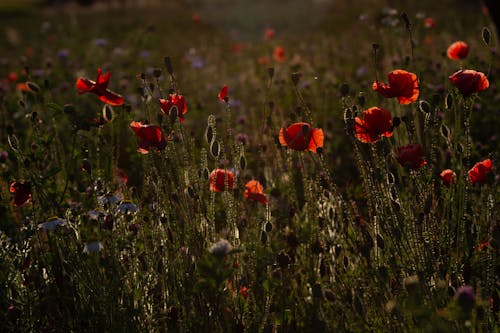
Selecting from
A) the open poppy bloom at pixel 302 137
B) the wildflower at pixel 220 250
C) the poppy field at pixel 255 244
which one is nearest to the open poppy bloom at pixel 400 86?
the poppy field at pixel 255 244

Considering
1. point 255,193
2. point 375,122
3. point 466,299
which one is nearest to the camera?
point 466,299

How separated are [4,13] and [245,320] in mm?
25228

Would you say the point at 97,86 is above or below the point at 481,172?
above

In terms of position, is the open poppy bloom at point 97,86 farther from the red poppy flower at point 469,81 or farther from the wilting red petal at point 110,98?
the red poppy flower at point 469,81

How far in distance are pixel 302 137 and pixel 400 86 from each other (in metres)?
0.42

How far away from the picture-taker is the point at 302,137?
201 cm

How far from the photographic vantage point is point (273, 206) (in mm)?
2547

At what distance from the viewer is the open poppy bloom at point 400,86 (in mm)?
Result: 2104

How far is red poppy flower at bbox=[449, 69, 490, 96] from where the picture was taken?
2.03 m

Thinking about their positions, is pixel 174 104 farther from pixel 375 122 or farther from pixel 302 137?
pixel 375 122

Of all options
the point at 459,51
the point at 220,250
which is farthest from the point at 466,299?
the point at 459,51

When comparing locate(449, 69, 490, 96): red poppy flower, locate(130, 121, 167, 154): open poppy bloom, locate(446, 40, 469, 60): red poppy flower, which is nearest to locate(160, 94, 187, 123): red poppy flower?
locate(130, 121, 167, 154): open poppy bloom

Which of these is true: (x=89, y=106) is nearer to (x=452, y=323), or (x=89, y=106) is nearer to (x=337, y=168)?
(x=337, y=168)

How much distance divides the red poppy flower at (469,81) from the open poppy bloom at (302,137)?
50 centimetres
